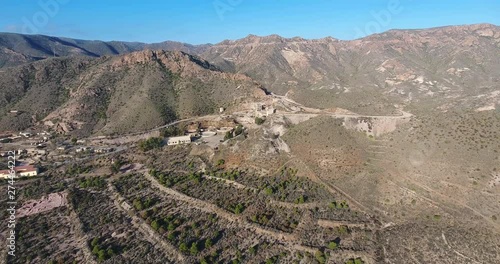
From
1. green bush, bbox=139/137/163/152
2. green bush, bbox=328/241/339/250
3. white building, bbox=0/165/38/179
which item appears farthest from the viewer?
green bush, bbox=139/137/163/152

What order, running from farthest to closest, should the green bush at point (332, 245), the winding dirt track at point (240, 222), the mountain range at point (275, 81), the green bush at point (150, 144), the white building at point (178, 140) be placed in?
the mountain range at point (275, 81), the white building at point (178, 140), the green bush at point (150, 144), the winding dirt track at point (240, 222), the green bush at point (332, 245)

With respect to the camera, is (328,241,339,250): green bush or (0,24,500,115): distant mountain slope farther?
(0,24,500,115): distant mountain slope

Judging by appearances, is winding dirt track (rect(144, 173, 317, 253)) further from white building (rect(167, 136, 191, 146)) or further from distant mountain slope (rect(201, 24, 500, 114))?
distant mountain slope (rect(201, 24, 500, 114))

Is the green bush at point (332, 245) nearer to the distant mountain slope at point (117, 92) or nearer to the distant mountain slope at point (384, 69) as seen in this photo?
the distant mountain slope at point (384, 69)

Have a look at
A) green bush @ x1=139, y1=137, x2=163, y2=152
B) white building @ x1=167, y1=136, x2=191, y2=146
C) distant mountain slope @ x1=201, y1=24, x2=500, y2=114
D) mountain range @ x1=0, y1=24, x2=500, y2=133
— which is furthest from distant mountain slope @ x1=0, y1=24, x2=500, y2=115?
green bush @ x1=139, y1=137, x2=163, y2=152

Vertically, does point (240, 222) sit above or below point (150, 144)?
below

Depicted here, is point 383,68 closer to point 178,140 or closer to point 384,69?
point 384,69

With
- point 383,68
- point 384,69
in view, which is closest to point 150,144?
point 384,69

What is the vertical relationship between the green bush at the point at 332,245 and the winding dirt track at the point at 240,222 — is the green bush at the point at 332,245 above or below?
above

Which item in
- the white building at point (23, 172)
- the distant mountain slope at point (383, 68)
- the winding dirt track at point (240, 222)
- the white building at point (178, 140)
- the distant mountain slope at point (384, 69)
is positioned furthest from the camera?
the distant mountain slope at point (383, 68)

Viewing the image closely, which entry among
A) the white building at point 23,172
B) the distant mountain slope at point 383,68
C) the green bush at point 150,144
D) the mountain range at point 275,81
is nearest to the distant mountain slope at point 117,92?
the mountain range at point 275,81
